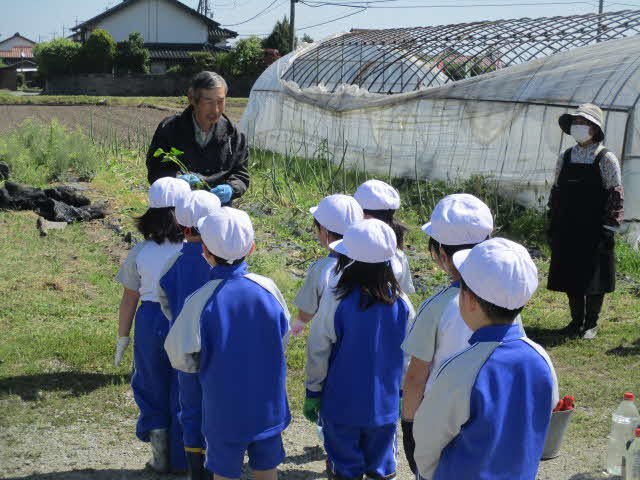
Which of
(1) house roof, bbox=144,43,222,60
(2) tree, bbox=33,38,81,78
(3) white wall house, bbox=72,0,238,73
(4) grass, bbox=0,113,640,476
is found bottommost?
(4) grass, bbox=0,113,640,476

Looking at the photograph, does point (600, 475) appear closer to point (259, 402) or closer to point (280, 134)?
point (259, 402)

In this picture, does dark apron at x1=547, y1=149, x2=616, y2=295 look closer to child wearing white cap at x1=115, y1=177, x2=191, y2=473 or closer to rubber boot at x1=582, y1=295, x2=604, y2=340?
rubber boot at x1=582, y1=295, x2=604, y2=340

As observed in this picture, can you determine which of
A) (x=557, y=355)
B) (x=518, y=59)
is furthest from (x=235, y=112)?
(x=557, y=355)

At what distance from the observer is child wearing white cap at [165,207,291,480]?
3078mm

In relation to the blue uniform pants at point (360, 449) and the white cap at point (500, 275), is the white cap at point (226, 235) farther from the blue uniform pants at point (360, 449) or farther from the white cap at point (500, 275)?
the white cap at point (500, 275)

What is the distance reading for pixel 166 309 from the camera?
3.73m

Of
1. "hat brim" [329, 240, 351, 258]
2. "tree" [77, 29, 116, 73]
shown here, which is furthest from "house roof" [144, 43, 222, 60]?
"hat brim" [329, 240, 351, 258]

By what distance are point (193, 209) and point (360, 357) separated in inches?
41.2

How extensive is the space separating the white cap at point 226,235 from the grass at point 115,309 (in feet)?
6.16

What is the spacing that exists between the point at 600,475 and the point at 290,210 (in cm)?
682

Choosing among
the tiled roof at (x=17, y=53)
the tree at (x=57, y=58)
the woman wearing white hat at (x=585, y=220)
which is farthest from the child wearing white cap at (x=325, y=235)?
the tiled roof at (x=17, y=53)

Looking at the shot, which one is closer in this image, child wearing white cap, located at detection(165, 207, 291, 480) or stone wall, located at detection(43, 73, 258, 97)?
child wearing white cap, located at detection(165, 207, 291, 480)

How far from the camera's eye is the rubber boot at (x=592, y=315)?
634cm

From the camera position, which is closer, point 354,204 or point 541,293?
point 354,204
